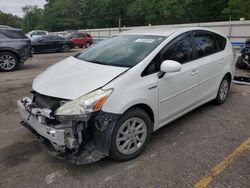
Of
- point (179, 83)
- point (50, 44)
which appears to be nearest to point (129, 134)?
point (179, 83)

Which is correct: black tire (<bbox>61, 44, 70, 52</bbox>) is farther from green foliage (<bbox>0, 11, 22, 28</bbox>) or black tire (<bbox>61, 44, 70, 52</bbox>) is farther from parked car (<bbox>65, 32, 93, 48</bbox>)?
green foliage (<bbox>0, 11, 22, 28</bbox>)

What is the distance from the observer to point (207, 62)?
4.21m

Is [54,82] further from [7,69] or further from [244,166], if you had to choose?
[7,69]

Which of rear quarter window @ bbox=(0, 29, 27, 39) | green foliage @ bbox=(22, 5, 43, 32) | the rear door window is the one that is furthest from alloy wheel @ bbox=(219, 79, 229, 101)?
green foliage @ bbox=(22, 5, 43, 32)

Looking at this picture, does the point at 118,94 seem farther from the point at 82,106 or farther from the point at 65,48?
the point at 65,48

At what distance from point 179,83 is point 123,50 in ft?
3.14

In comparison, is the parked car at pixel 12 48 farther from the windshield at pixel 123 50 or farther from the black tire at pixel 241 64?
the black tire at pixel 241 64

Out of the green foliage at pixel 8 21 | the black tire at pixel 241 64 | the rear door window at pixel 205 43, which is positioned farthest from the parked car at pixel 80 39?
the green foliage at pixel 8 21

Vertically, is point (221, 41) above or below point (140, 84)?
above

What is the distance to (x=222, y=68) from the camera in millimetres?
4688

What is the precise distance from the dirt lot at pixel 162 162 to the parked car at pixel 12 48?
5765 mm

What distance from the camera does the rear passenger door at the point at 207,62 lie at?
4074mm

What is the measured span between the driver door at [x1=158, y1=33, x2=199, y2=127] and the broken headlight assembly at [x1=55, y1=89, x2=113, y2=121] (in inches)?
36.6

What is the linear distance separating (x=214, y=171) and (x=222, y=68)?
8.07 ft
